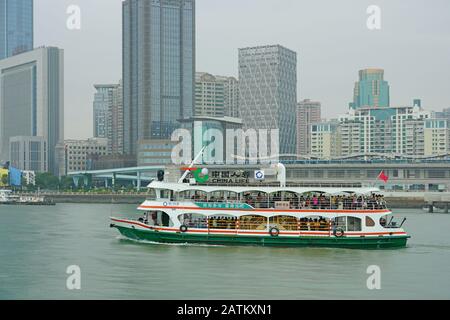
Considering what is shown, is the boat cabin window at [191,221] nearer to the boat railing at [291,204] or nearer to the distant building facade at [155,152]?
the boat railing at [291,204]

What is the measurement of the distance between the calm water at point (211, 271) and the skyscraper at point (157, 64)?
137548 mm

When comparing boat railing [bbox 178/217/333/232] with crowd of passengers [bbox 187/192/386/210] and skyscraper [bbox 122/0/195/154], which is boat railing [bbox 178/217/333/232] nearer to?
crowd of passengers [bbox 187/192/386/210]

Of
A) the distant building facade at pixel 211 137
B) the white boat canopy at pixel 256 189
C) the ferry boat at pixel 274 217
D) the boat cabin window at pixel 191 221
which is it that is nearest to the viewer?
the ferry boat at pixel 274 217

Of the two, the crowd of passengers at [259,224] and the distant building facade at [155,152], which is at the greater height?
the distant building facade at [155,152]

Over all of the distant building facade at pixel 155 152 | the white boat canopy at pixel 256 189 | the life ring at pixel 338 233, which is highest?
the distant building facade at pixel 155 152

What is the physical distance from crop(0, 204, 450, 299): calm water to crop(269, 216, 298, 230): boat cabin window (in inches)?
61.3

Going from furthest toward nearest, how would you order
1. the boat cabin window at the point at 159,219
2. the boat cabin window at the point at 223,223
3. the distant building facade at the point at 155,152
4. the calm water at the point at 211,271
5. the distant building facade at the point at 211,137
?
the distant building facade at the point at 211,137, the distant building facade at the point at 155,152, the boat cabin window at the point at 159,219, the boat cabin window at the point at 223,223, the calm water at the point at 211,271

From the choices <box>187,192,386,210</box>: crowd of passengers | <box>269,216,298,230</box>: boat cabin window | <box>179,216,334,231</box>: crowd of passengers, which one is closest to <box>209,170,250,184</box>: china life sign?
<box>187,192,386,210</box>: crowd of passengers

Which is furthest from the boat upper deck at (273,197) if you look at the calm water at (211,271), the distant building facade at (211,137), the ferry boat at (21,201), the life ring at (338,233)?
the distant building facade at (211,137)

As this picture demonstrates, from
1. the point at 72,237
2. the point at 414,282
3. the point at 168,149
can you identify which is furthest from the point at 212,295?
the point at 168,149

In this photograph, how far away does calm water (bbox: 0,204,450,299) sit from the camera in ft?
97.4

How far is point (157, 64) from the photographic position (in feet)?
602

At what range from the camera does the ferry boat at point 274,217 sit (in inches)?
1636
